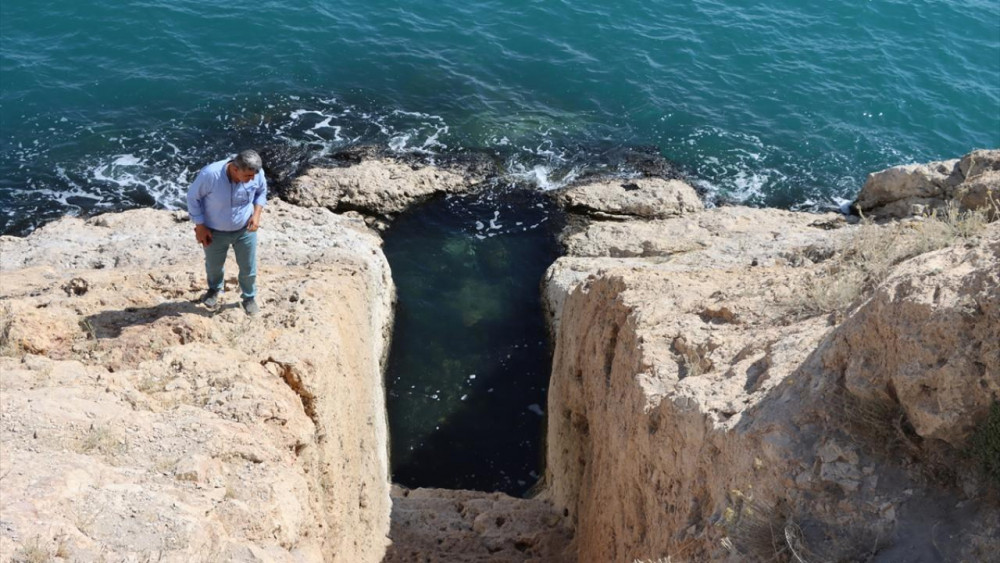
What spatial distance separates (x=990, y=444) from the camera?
199 inches

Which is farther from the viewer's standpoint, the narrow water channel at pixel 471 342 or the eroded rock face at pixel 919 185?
the eroded rock face at pixel 919 185

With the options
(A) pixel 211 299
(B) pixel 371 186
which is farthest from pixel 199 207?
(B) pixel 371 186

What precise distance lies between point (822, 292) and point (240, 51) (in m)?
19.1

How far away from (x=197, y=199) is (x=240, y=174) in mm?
597

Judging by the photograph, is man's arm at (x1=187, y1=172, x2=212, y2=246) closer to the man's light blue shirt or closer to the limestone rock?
the man's light blue shirt

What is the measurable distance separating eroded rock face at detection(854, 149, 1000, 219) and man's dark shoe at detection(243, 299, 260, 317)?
10914 mm

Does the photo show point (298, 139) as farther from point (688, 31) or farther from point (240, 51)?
point (688, 31)

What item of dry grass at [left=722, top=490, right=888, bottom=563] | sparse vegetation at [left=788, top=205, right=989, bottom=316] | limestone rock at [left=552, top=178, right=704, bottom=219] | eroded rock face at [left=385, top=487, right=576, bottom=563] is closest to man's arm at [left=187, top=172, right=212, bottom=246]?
eroded rock face at [left=385, top=487, right=576, bottom=563]

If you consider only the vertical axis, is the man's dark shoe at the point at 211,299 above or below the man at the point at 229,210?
below

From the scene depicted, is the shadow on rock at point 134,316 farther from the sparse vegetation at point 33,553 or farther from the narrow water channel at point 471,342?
the narrow water channel at point 471,342

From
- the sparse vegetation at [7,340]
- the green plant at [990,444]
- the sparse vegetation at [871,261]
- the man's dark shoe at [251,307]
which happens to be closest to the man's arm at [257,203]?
the man's dark shoe at [251,307]

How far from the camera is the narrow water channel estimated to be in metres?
14.3

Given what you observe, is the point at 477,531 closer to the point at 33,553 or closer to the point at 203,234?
the point at 203,234

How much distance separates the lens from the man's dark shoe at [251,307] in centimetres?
971
